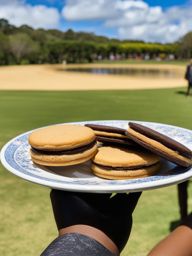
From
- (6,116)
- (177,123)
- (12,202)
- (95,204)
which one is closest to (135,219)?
(12,202)

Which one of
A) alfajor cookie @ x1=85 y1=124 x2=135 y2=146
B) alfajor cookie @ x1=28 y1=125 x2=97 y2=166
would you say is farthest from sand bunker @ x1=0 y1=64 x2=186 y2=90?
alfajor cookie @ x1=28 y1=125 x2=97 y2=166

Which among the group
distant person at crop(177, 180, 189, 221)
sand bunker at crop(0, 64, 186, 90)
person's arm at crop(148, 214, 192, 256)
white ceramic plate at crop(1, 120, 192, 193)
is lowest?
sand bunker at crop(0, 64, 186, 90)

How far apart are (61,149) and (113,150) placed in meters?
0.22

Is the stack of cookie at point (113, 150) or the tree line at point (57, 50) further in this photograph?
the tree line at point (57, 50)

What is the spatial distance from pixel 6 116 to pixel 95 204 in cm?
705

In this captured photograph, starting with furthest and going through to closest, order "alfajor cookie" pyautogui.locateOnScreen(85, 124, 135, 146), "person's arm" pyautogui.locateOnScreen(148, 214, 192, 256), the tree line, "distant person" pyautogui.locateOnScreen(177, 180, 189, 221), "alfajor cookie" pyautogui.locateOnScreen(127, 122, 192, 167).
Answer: the tree line → "distant person" pyautogui.locateOnScreen(177, 180, 189, 221) → "alfajor cookie" pyautogui.locateOnScreen(85, 124, 135, 146) → "alfajor cookie" pyautogui.locateOnScreen(127, 122, 192, 167) → "person's arm" pyautogui.locateOnScreen(148, 214, 192, 256)

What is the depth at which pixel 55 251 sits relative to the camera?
3.24 ft

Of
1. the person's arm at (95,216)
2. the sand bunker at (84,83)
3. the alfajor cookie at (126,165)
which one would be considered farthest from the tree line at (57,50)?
the person's arm at (95,216)

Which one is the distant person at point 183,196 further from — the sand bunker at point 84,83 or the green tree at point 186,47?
the green tree at point 186,47

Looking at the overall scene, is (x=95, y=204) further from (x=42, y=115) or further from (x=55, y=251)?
(x=42, y=115)

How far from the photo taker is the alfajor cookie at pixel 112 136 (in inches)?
55.1

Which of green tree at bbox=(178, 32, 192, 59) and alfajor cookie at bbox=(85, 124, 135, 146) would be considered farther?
green tree at bbox=(178, 32, 192, 59)

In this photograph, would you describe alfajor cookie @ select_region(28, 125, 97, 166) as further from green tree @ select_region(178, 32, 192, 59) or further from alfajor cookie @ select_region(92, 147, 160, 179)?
green tree @ select_region(178, 32, 192, 59)

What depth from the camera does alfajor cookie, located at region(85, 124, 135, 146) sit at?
140 centimetres
